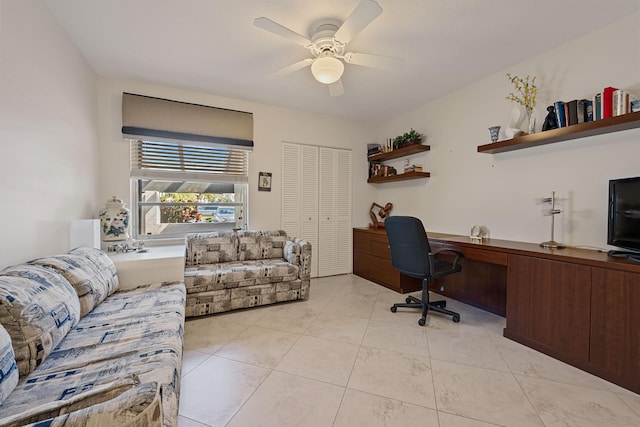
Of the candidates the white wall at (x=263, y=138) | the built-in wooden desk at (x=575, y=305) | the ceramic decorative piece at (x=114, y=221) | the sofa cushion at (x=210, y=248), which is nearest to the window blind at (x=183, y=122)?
the white wall at (x=263, y=138)

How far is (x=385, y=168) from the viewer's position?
4160 mm

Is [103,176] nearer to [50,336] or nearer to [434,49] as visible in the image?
[50,336]

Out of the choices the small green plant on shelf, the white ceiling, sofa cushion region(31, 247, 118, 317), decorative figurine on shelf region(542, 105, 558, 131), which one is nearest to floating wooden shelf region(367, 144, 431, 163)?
the small green plant on shelf

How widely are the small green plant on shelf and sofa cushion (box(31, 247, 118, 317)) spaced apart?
3561 millimetres

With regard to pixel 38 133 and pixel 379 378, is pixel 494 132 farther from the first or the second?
pixel 38 133

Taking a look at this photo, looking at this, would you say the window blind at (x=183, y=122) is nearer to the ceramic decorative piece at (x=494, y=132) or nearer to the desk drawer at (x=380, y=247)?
the desk drawer at (x=380, y=247)

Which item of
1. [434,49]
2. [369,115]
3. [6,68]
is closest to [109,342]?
[6,68]

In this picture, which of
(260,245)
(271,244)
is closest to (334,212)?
(271,244)

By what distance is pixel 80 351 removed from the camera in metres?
1.23

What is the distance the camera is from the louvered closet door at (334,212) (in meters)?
4.12

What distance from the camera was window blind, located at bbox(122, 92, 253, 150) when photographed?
298 cm

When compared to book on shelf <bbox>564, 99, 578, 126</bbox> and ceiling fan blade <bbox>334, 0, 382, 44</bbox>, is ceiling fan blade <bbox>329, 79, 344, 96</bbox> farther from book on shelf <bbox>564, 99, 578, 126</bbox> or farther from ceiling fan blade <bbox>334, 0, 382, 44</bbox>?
book on shelf <bbox>564, 99, 578, 126</bbox>

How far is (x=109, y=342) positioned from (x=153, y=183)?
2.37 metres

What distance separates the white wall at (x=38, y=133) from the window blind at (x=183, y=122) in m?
0.50
